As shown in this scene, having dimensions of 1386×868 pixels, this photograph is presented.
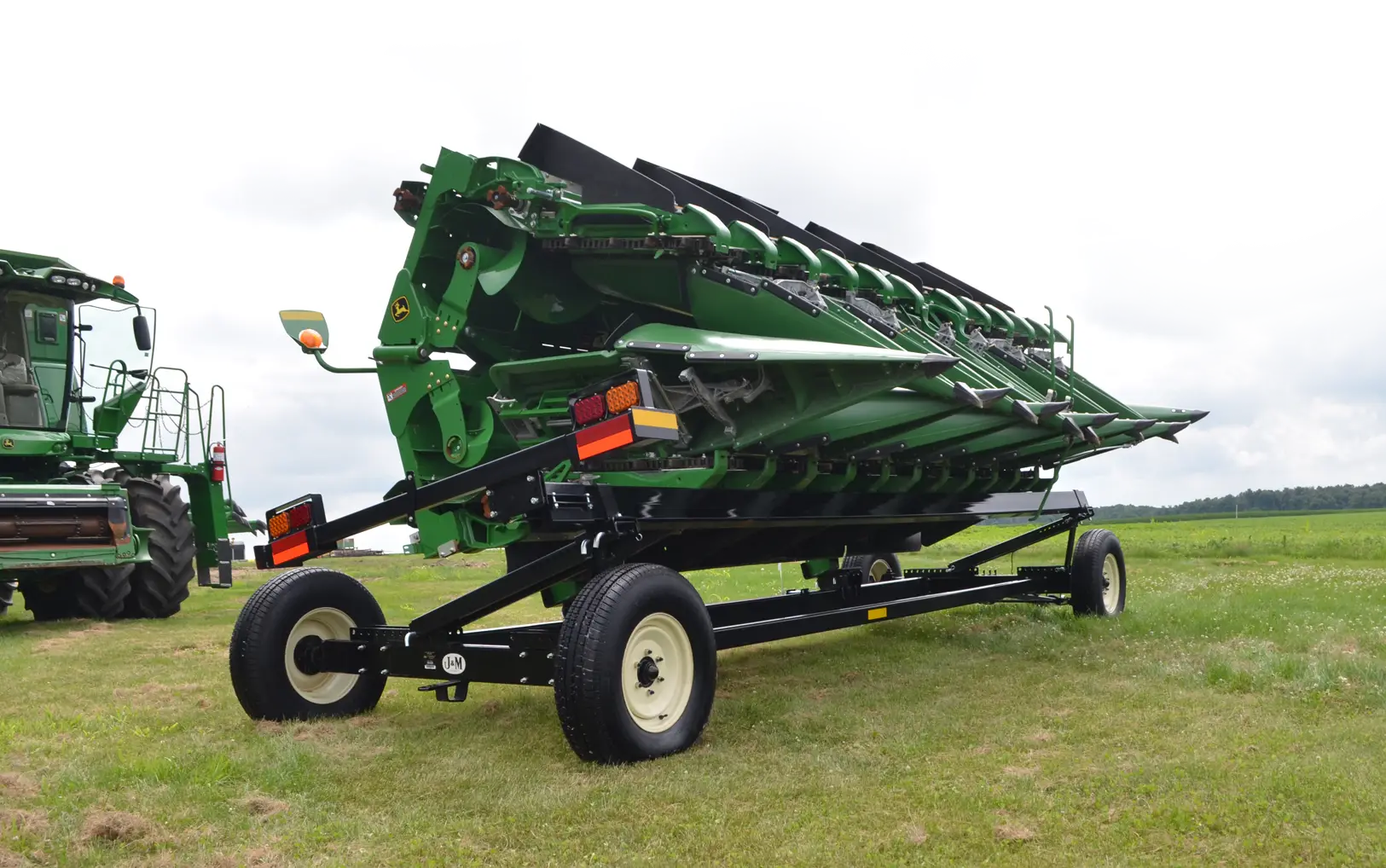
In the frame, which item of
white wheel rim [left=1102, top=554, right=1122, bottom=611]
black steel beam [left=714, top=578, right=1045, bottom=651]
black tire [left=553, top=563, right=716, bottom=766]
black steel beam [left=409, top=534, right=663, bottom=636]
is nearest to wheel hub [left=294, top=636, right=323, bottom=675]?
black steel beam [left=409, top=534, right=663, bottom=636]

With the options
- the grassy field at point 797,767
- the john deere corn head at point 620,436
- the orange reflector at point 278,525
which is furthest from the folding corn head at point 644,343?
the grassy field at point 797,767

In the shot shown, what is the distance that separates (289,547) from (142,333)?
6739 mm

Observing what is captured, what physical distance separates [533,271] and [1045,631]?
16.3 ft

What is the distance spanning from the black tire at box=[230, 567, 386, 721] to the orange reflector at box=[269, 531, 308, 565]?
0.14 metres

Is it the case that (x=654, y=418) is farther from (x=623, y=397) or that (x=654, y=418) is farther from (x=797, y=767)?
(x=797, y=767)

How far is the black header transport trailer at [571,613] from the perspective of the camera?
4398mm

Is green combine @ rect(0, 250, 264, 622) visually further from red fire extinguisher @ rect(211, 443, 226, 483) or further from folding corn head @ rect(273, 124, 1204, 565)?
folding corn head @ rect(273, 124, 1204, 565)

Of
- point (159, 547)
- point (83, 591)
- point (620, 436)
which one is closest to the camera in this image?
point (620, 436)

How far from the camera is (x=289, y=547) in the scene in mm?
5703

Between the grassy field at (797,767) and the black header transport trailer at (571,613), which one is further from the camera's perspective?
the black header transport trailer at (571,613)

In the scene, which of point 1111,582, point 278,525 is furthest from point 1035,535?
point 278,525

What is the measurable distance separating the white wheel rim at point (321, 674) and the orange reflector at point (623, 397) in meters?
2.08

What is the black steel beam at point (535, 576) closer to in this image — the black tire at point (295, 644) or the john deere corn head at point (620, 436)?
the john deere corn head at point (620, 436)

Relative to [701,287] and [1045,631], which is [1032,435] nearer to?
[1045,631]
